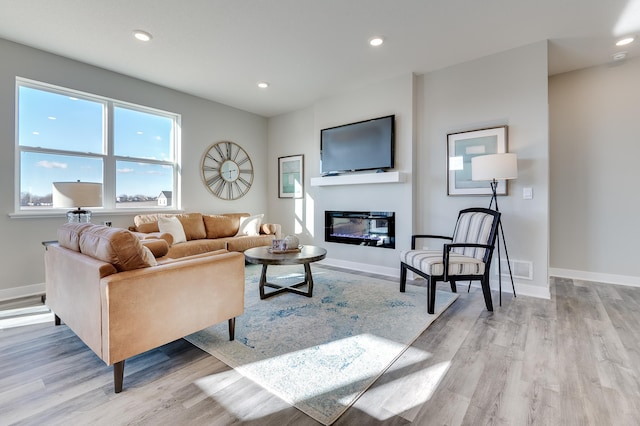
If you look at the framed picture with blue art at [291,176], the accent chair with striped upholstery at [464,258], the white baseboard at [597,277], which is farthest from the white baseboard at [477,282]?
the framed picture with blue art at [291,176]

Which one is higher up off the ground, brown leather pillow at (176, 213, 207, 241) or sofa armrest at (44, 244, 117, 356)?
brown leather pillow at (176, 213, 207, 241)

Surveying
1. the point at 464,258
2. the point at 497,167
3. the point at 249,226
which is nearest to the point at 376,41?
the point at 497,167

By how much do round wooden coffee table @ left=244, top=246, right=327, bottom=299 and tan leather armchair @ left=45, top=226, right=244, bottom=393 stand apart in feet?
2.18

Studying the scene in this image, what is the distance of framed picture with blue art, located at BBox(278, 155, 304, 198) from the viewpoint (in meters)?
5.44

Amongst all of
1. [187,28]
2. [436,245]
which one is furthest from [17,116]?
[436,245]

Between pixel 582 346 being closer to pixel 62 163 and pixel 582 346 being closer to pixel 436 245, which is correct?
pixel 436 245

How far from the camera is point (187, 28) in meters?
2.86

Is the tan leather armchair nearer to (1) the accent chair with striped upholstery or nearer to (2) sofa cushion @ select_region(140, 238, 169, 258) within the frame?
(2) sofa cushion @ select_region(140, 238, 169, 258)

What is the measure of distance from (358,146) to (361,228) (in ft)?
4.12

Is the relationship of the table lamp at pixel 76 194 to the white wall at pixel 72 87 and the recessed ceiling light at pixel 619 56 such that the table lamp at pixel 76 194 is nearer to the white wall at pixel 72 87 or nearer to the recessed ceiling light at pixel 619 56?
the white wall at pixel 72 87

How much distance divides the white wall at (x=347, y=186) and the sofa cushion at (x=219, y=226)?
1.16 metres

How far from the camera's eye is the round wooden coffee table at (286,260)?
9.01ft

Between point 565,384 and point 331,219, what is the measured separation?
3510mm

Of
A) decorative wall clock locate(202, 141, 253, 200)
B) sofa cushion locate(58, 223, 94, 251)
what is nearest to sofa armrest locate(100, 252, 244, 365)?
sofa cushion locate(58, 223, 94, 251)
